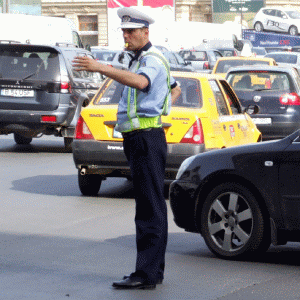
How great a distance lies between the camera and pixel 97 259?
7.53 m

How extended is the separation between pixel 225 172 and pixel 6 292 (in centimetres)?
204

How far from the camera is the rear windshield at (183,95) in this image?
36.8ft

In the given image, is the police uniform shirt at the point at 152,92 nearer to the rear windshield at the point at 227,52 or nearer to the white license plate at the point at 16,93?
the white license plate at the point at 16,93

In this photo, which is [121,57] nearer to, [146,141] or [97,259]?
[97,259]

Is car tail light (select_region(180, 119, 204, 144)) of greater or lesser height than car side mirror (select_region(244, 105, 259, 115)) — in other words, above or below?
below

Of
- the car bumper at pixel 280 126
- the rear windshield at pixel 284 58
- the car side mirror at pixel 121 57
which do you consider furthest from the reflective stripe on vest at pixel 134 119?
the rear windshield at pixel 284 58

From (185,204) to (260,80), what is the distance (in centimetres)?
977

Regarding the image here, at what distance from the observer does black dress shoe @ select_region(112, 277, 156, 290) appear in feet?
21.0

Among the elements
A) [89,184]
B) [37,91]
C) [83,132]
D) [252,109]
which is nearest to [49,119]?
[37,91]

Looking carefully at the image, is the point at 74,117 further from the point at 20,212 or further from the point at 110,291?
the point at 110,291

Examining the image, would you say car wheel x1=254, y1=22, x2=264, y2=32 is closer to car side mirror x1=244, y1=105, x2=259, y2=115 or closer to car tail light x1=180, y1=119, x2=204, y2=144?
car side mirror x1=244, y1=105, x2=259, y2=115

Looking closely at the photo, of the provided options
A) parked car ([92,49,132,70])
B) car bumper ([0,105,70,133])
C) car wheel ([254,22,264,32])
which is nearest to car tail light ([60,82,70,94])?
car bumper ([0,105,70,133])

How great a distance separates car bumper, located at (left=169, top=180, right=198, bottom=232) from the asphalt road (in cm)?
25

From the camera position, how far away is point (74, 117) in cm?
1655
